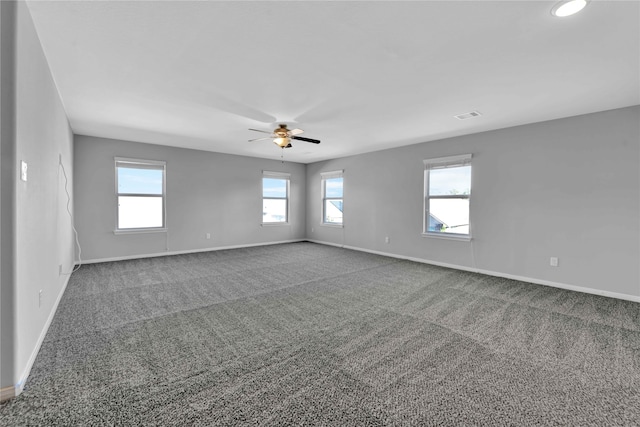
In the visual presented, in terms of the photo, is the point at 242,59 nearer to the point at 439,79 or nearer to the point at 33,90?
the point at 33,90

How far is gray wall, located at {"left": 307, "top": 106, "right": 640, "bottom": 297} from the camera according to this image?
3.50 metres

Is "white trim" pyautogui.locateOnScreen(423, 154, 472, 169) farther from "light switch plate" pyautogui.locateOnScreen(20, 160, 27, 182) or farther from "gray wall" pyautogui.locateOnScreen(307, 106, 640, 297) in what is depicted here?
"light switch plate" pyautogui.locateOnScreen(20, 160, 27, 182)

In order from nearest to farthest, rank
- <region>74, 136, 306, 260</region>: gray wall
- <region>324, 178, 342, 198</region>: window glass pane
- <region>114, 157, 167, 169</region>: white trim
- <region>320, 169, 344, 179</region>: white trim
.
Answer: <region>74, 136, 306, 260</region>: gray wall < <region>114, 157, 167, 169</region>: white trim < <region>320, 169, 344, 179</region>: white trim < <region>324, 178, 342, 198</region>: window glass pane

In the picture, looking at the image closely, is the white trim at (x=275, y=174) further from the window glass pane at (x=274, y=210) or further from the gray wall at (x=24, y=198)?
the gray wall at (x=24, y=198)

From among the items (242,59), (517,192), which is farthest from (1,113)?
(517,192)

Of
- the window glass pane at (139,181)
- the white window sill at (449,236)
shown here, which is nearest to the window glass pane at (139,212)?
the window glass pane at (139,181)

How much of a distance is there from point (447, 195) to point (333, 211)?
129 inches

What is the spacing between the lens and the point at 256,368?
200 centimetres

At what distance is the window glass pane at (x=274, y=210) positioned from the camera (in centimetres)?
775

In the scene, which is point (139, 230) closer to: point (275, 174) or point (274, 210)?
point (274, 210)

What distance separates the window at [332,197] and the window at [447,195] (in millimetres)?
2527

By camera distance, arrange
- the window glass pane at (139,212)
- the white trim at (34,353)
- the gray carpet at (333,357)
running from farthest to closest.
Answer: the window glass pane at (139,212) → the white trim at (34,353) → the gray carpet at (333,357)

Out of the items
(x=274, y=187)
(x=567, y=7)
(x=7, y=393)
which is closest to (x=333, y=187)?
(x=274, y=187)

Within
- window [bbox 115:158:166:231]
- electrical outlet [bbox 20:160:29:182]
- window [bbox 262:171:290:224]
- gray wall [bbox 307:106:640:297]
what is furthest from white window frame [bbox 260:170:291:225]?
electrical outlet [bbox 20:160:29:182]
